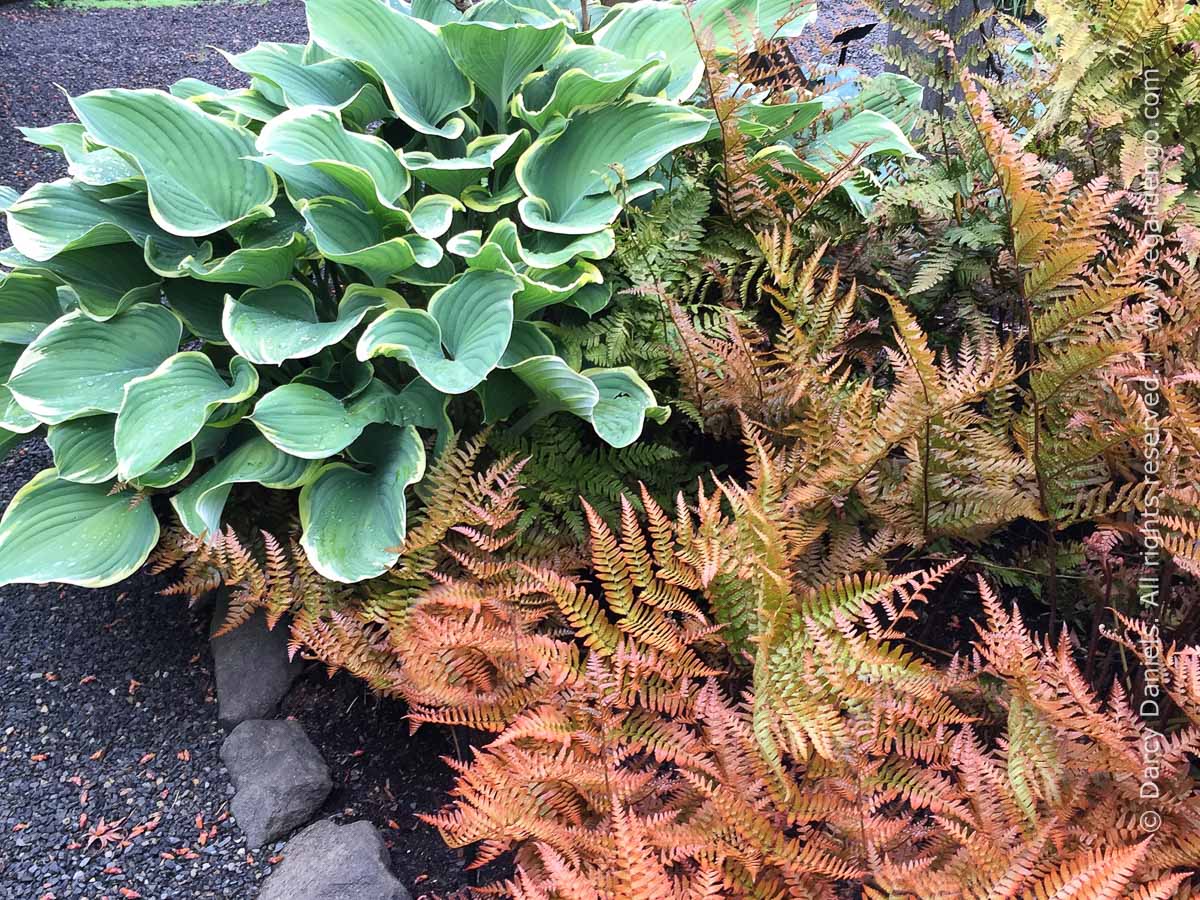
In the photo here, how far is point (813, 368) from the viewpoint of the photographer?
1.79m

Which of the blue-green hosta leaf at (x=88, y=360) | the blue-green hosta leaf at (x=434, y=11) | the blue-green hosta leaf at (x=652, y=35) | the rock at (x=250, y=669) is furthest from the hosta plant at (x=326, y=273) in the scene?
the blue-green hosta leaf at (x=434, y=11)

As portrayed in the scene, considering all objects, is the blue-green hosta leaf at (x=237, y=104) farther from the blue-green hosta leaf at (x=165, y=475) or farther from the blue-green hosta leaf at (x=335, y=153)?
the blue-green hosta leaf at (x=165, y=475)

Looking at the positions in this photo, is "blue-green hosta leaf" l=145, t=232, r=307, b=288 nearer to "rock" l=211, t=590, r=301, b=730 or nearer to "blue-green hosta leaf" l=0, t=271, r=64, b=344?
"blue-green hosta leaf" l=0, t=271, r=64, b=344

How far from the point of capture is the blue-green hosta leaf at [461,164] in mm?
1996

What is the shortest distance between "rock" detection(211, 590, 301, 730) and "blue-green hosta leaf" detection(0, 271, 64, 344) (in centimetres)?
83

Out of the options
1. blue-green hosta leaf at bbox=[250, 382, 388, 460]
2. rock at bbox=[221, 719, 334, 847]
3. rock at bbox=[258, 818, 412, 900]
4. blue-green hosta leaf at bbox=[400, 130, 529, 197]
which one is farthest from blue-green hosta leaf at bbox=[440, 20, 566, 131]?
rock at bbox=[258, 818, 412, 900]

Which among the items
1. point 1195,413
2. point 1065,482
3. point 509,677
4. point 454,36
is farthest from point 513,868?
point 454,36

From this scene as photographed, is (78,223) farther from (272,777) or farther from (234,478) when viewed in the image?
(272,777)

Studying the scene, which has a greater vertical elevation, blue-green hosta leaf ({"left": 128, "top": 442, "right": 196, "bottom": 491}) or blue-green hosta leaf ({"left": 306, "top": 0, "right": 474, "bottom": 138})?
blue-green hosta leaf ({"left": 306, "top": 0, "right": 474, "bottom": 138})

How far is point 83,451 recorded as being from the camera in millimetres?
1950

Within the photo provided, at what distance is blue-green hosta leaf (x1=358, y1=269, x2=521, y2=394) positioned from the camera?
68.4 inches

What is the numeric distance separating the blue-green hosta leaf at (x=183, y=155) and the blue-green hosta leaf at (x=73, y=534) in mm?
648

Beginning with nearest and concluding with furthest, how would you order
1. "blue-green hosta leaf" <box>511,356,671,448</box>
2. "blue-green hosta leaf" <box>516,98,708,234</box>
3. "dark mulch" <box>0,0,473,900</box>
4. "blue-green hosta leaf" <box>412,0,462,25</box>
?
"dark mulch" <box>0,0,473,900</box> < "blue-green hosta leaf" <box>511,356,671,448</box> < "blue-green hosta leaf" <box>516,98,708,234</box> < "blue-green hosta leaf" <box>412,0,462,25</box>

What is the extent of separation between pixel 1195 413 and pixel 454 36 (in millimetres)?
1769
